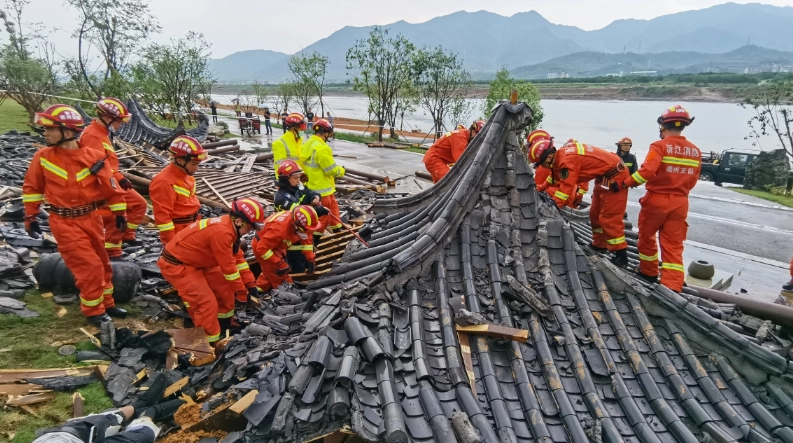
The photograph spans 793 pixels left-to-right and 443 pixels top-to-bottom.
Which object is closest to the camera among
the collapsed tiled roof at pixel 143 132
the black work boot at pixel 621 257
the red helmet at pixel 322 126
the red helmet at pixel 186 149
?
the red helmet at pixel 186 149

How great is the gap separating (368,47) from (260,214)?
31.7m

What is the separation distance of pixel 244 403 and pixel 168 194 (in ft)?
15.7

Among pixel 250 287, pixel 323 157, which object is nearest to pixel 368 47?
pixel 323 157

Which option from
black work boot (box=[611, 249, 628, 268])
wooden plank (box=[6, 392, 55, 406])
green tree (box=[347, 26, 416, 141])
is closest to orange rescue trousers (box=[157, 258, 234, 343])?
wooden plank (box=[6, 392, 55, 406])

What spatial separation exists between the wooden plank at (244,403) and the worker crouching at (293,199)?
4207 millimetres

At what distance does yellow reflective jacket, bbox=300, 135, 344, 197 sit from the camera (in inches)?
361

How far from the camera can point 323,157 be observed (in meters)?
9.16

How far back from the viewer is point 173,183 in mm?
7156

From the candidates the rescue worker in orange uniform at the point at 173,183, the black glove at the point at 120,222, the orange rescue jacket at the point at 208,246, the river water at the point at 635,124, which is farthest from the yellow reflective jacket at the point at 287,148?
the river water at the point at 635,124

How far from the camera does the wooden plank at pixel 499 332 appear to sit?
3965 millimetres

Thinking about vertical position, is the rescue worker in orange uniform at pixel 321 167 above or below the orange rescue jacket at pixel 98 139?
below

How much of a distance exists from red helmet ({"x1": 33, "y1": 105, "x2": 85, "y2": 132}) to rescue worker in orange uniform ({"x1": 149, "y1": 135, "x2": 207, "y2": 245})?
1.34 m

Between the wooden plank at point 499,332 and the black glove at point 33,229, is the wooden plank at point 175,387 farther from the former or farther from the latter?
the black glove at point 33,229

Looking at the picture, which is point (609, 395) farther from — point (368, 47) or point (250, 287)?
point (368, 47)
